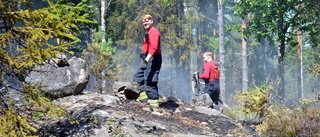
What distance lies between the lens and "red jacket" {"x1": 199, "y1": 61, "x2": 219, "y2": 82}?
1059 centimetres

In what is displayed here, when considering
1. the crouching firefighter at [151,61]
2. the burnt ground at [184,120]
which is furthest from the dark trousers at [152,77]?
the burnt ground at [184,120]

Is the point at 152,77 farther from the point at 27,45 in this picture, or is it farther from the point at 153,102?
the point at 27,45

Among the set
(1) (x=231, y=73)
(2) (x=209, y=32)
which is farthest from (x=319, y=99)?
(1) (x=231, y=73)

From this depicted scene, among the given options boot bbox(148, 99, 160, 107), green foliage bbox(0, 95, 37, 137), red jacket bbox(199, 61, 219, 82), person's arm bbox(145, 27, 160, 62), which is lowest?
boot bbox(148, 99, 160, 107)

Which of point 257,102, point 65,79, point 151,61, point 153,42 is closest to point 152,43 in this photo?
point 153,42

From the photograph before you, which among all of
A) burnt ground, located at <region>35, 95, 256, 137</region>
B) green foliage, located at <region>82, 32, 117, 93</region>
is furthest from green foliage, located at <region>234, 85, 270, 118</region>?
green foliage, located at <region>82, 32, 117, 93</region>

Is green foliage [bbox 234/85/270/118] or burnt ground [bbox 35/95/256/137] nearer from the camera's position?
burnt ground [bbox 35/95/256/137]

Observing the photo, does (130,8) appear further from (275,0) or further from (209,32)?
(209,32)

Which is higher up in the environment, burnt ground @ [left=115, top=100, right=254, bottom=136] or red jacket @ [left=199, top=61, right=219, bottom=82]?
red jacket @ [left=199, top=61, right=219, bottom=82]

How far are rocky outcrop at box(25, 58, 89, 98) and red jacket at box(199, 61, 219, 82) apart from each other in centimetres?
338

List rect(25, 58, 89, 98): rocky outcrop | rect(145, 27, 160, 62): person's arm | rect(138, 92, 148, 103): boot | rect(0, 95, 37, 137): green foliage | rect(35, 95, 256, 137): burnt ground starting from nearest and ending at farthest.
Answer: rect(0, 95, 37, 137): green foliage < rect(35, 95, 256, 137): burnt ground < rect(145, 27, 160, 62): person's arm < rect(25, 58, 89, 98): rocky outcrop < rect(138, 92, 148, 103): boot

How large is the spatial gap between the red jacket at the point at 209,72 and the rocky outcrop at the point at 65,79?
3.38 meters

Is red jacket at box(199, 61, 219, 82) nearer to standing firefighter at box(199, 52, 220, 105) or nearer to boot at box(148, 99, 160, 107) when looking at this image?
standing firefighter at box(199, 52, 220, 105)

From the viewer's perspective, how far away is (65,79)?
333 inches
